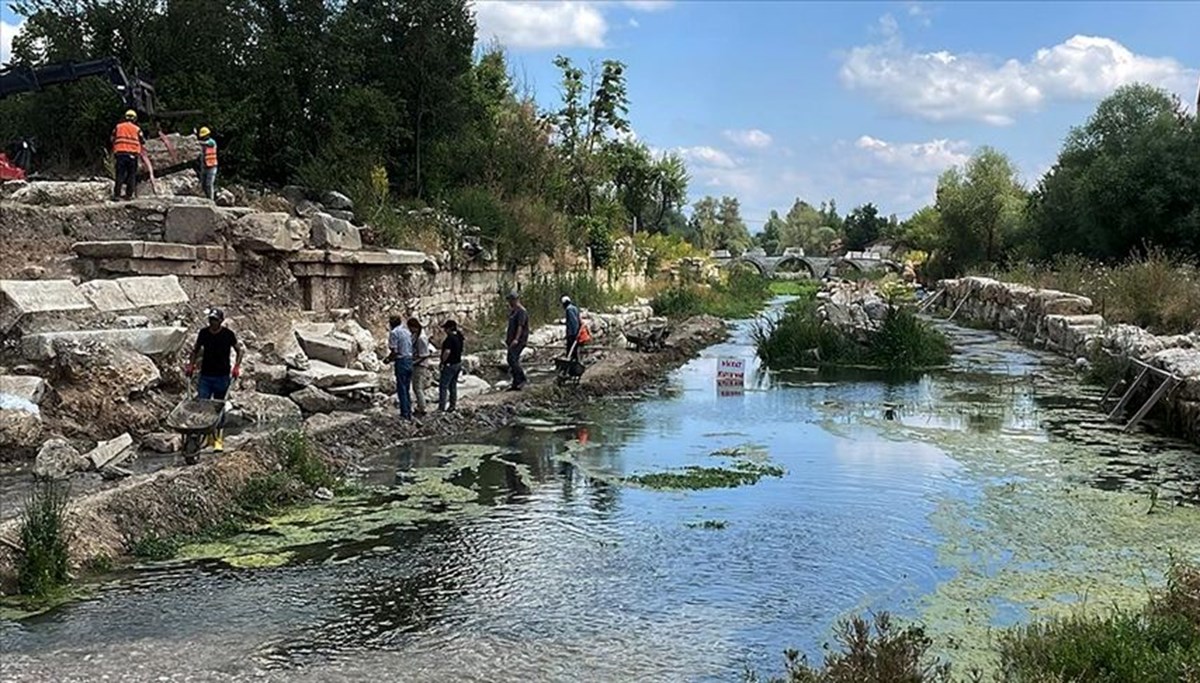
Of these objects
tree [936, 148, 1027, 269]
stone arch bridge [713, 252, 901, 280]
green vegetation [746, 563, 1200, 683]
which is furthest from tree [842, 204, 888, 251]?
green vegetation [746, 563, 1200, 683]

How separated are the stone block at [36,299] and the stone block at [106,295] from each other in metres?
0.14

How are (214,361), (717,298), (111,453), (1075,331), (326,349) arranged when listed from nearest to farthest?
(111,453), (214,361), (326,349), (1075,331), (717,298)

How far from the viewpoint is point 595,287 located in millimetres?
31953

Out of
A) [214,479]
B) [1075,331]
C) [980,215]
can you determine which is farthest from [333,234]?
[980,215]

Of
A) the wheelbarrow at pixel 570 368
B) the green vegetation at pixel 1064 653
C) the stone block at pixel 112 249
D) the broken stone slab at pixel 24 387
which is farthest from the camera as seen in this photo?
the wheelbarrow at pixel 570 368

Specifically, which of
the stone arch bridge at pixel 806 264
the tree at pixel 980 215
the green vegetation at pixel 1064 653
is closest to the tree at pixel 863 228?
the stone arch bridge at pixel 806 264

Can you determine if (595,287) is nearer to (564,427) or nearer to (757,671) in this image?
(564,427)

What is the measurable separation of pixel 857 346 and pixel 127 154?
14.9 metres

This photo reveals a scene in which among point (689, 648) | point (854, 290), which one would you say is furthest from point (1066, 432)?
point (854, 290)

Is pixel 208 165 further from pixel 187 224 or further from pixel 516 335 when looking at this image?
pixel 516 335

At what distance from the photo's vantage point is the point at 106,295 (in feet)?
50.5

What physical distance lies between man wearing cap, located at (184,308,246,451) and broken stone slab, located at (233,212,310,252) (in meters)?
6.88

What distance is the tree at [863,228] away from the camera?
104912mm

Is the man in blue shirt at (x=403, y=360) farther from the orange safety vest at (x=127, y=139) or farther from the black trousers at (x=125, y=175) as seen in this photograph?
the black trousers at (x=125, y=175)
